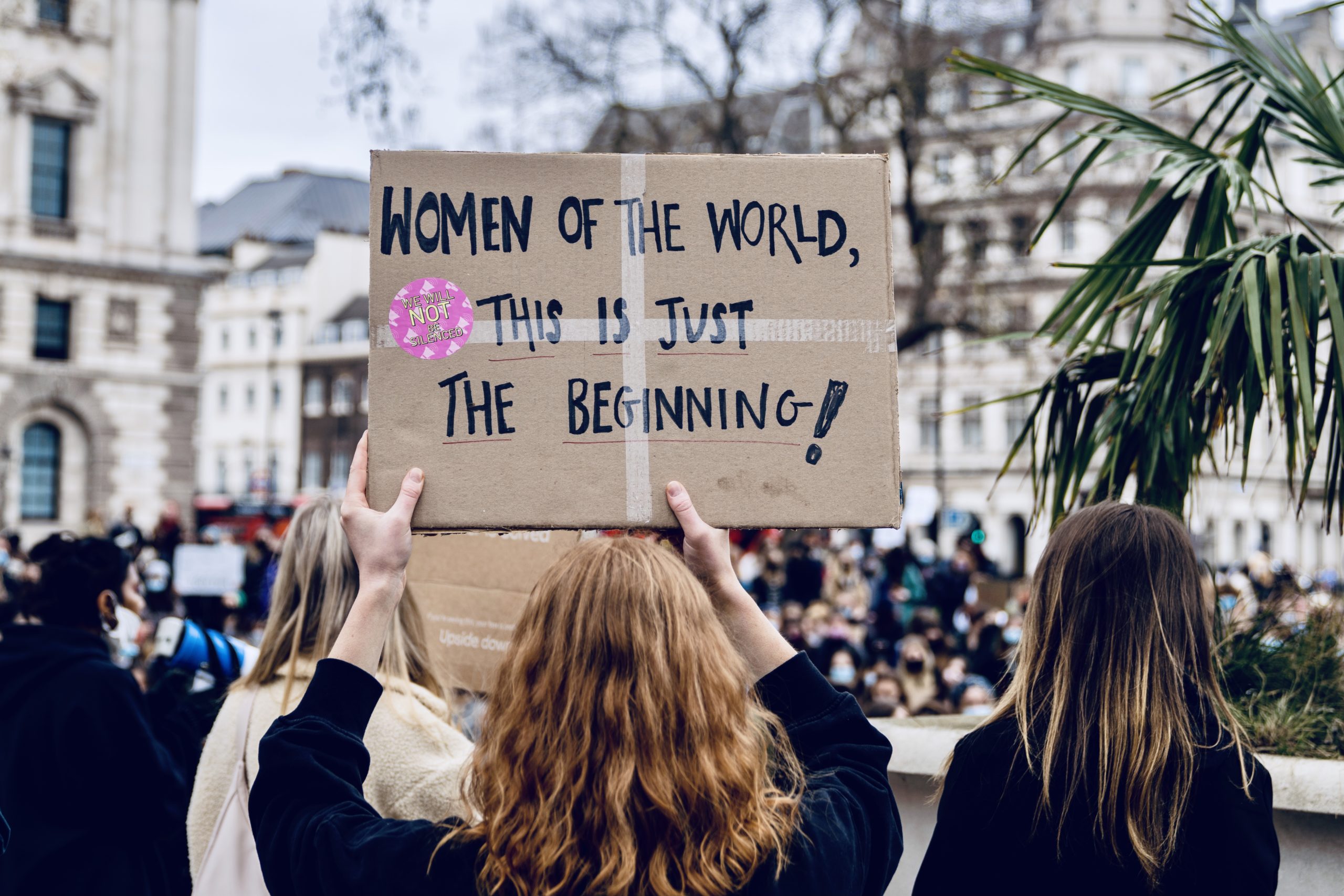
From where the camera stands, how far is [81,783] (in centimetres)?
359

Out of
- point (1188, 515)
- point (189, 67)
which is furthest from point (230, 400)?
point (1188, 515)

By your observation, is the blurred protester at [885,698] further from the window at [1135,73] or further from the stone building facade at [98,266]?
the window at [1135,73]

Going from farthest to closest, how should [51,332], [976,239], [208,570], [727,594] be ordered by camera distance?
[51,332], [976,239], [208,570], [727,594]

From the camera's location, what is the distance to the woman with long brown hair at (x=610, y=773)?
1.73 metres

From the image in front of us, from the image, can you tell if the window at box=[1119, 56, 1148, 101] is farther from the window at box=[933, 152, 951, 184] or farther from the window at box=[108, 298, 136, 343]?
the window at box=[108, 298, 136, 343]

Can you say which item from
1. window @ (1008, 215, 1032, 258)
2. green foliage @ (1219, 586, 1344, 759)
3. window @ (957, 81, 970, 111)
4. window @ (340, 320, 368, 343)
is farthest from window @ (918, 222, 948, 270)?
window @ (340, 320, 368, 343)

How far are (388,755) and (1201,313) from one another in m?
2.64

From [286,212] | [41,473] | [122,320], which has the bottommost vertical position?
[41,473]

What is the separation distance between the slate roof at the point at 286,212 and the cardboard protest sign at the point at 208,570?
60821mm

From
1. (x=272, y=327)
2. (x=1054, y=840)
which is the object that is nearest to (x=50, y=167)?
(x=272, y=327)

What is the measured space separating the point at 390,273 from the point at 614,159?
1.36ft

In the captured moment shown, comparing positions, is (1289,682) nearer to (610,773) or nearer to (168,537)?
(610,773)

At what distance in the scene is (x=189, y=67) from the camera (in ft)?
116

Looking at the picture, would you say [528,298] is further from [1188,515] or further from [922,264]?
[922,264]
